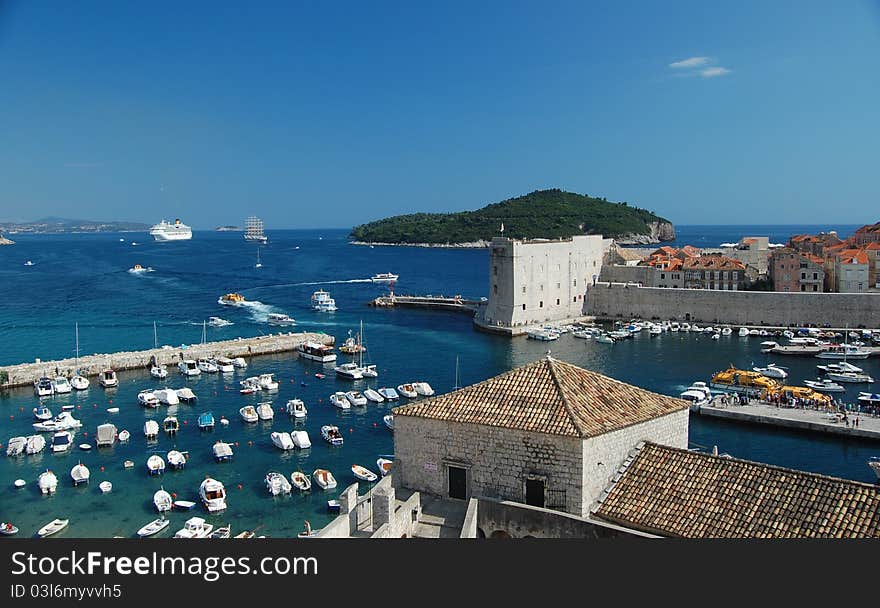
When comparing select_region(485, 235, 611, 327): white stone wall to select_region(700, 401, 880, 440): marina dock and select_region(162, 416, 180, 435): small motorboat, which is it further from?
select_region(162, 416, 180, 435): small motorboat

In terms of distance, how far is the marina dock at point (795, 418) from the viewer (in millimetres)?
24562

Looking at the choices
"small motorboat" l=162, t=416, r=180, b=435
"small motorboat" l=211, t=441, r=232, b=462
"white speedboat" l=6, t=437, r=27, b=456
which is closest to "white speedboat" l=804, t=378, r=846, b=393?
"small motorboat" l=211, t=441, r=232, b=462

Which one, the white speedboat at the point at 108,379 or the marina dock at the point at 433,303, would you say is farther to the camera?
the marina dock at the point at 433,303

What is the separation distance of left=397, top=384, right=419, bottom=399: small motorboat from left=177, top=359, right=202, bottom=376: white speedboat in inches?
444

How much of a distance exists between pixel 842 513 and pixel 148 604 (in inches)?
300

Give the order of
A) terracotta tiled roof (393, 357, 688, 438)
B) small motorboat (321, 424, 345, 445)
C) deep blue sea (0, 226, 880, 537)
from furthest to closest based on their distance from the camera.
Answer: small motorboat (321, 424, 345, 445) < deep blue sea (0, 226, 880, 537) < terracotta tiled roof (393, 357, 688, 438)

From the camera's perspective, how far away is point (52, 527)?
18.3 metres

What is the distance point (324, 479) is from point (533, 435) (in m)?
12.5

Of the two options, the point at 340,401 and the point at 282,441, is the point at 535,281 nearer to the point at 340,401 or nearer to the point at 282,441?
the point at 340,401

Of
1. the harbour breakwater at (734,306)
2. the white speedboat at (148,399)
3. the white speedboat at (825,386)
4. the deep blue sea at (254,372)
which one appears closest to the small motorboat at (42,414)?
the deep blue sea at (254,372)

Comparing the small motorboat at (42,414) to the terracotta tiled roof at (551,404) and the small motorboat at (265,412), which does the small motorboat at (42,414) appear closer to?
the small motorboat at (265,412)

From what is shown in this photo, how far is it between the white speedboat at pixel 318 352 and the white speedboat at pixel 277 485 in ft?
61.0

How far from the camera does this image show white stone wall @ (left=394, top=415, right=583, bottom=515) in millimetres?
9984

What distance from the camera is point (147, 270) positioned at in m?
98.5
